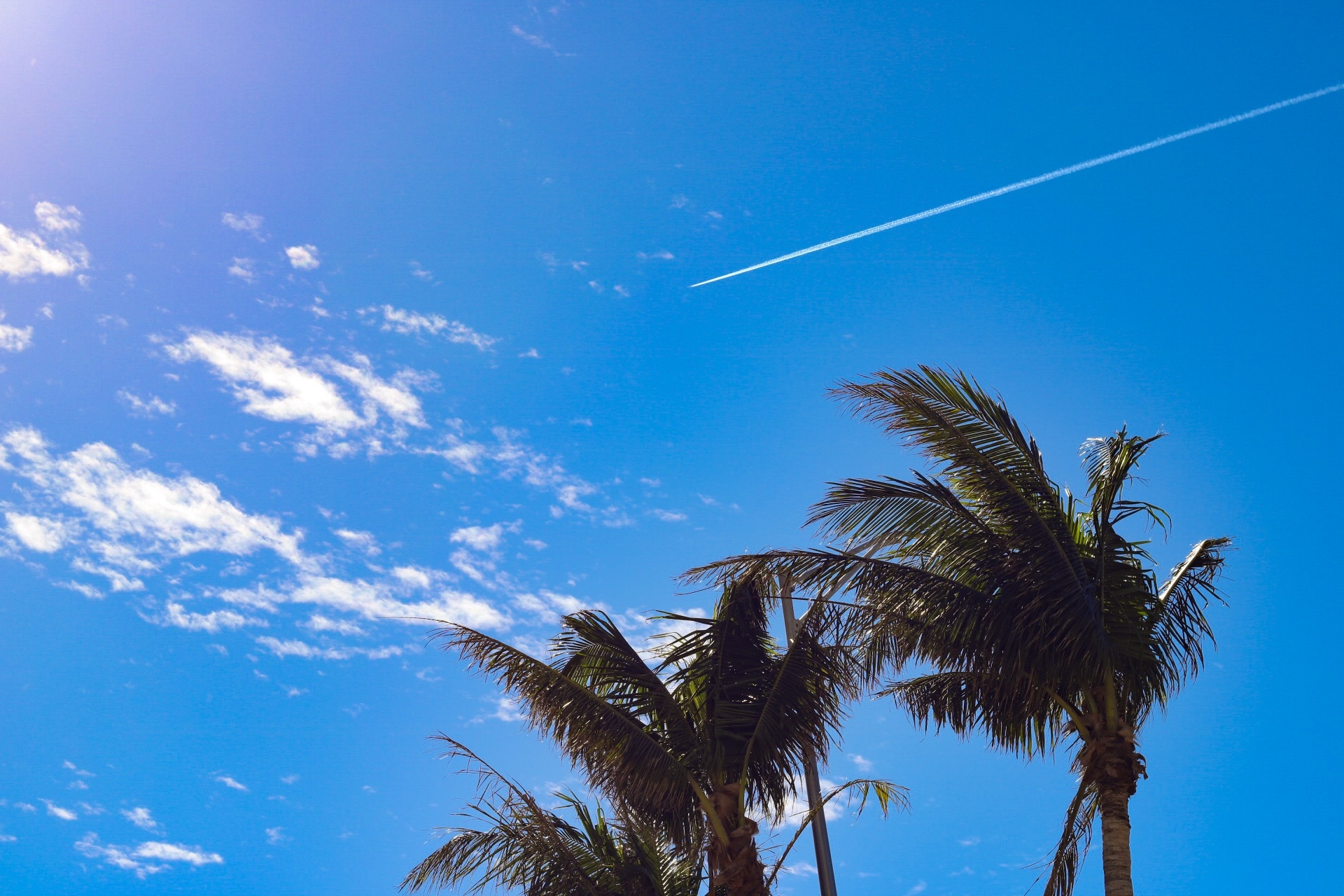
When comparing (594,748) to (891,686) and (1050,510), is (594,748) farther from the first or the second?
(1050,510)

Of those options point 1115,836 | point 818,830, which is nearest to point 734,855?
point 818,830

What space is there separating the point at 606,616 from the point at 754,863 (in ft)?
11.0

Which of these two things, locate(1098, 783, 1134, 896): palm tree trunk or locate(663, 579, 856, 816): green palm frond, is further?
locate(663, 579, 856, 816): green palm frond

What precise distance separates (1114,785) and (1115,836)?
0.51 m

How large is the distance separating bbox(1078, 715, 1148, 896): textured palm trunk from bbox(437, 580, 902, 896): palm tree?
2.95m

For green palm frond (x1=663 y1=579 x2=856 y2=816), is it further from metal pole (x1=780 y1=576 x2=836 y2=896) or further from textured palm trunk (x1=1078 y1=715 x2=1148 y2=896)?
textured palm trunk (x1=1078 y1=715 x2=1148 y2=896)

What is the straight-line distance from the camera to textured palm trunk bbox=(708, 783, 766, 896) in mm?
13289

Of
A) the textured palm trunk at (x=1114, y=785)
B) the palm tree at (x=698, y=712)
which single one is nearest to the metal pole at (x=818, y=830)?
the palm tree at (x=698, y=712)

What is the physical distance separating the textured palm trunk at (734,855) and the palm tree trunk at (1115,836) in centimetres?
364

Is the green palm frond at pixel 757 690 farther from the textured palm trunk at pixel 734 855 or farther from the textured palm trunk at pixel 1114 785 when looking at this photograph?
the textured palm trunk at pixel 1114 785

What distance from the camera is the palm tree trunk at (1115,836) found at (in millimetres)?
12328

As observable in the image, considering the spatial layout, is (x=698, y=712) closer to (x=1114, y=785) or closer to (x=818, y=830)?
Result: (x=818, y=830)

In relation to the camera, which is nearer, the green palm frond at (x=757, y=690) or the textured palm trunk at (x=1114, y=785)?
the textured palm trunk at (x=1114, y=785)

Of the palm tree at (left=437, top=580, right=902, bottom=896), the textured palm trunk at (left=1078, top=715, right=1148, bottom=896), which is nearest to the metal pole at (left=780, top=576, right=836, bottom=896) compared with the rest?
the palm tree at (left=437, top=580, right=902, bottom=896)
